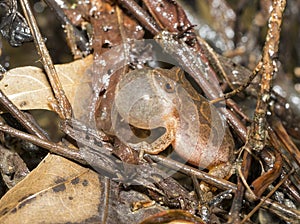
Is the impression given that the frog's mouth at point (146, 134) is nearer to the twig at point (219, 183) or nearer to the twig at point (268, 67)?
the twig at point (219, 183)

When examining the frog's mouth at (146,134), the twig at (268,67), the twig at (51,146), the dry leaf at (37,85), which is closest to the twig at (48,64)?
the dry leaf at (37,85)

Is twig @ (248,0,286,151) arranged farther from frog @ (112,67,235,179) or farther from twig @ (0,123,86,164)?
twig @ (0,123,86,164)

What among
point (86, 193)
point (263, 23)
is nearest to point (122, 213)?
point (86, 193)

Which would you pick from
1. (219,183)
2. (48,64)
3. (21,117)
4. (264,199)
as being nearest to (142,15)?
(48,64)

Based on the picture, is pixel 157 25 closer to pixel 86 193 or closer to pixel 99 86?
pixel 99 86

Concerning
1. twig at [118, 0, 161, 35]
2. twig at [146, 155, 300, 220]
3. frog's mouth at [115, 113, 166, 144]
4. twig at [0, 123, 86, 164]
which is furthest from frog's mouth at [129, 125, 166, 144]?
twig at [118, 0, 161, 35]
